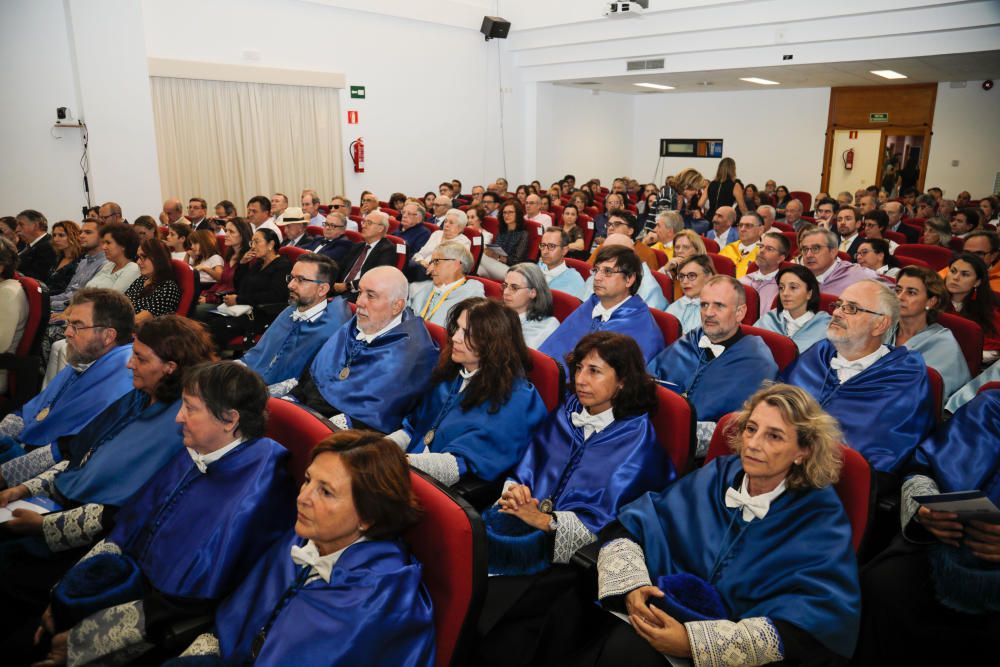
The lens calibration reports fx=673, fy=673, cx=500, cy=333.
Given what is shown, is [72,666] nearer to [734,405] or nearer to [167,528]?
[167,528]

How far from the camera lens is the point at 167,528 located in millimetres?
2055

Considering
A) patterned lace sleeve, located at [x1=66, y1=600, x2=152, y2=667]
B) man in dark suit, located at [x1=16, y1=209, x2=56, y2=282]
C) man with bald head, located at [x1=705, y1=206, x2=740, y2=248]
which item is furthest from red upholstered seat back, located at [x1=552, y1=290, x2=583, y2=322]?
man in dark suit, located at [x1=16, y1=209, x2=56, y2=282]

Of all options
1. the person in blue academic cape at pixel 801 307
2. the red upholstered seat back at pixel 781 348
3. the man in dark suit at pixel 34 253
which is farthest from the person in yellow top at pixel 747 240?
the man in dark suit at pixel 34 253

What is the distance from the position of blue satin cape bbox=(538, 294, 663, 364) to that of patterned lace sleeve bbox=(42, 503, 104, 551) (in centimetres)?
215

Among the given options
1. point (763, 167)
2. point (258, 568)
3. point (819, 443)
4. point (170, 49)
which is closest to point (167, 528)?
point (258, 568)

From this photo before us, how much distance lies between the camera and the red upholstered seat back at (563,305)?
4.14 meters

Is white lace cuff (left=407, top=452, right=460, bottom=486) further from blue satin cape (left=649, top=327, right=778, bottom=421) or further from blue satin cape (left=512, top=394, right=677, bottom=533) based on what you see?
blue satin cape (left=649, top=327, right=778, bottom=421)

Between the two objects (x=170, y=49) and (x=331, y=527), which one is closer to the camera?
(x=331, y=527)

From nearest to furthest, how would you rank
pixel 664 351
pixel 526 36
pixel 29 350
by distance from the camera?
pixel 664 351, pixel 29 350, pixel 526 36

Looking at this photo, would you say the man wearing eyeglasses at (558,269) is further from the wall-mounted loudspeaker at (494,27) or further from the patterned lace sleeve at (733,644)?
the wall-mounted loudspeaker at (494,27)

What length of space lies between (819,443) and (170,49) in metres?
9.95

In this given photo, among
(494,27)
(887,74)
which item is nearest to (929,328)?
(887,74)

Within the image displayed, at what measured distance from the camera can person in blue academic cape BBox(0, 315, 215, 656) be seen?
2.12 metres

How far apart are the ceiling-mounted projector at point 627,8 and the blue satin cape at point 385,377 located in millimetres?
9211
